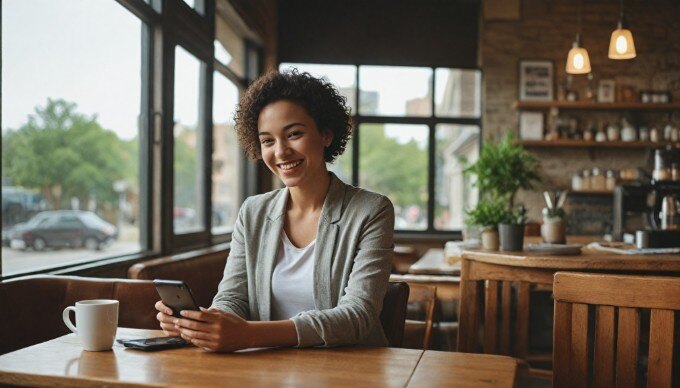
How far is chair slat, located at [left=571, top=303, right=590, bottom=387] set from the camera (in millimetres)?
1486

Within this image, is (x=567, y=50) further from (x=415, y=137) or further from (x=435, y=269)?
(x=435, y=269)

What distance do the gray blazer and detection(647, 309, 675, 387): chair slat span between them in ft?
2.11

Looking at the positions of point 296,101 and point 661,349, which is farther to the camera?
point 296,101

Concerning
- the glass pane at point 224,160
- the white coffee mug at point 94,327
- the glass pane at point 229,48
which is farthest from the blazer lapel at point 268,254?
the glass pane at point 229,48

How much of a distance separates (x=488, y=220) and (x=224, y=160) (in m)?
3.33

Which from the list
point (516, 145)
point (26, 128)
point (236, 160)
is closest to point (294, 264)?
point (26, 128)

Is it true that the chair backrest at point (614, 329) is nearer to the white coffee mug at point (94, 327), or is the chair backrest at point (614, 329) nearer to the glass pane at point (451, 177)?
the white coffee mug at point (94, 327)

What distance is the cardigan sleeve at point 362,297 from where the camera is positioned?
1.46 meters

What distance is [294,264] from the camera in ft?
5.81

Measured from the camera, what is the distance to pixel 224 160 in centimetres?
600

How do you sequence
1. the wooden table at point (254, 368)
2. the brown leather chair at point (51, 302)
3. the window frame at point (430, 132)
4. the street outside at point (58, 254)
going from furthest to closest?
the window frame at point (430, 132) < the street outside at point (58, 254) < the brown leather chair at point (51, 302) < the wooden table at point (254, 368)

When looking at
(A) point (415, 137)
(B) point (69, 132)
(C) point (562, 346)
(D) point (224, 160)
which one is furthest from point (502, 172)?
(C) point (562, 346)

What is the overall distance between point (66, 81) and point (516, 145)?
16.7ft

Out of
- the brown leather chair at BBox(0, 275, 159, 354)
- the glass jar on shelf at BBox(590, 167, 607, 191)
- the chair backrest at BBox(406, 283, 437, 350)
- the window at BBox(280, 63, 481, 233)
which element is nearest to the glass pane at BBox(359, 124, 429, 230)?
the window at BBox(280, 63, 481, 233)
